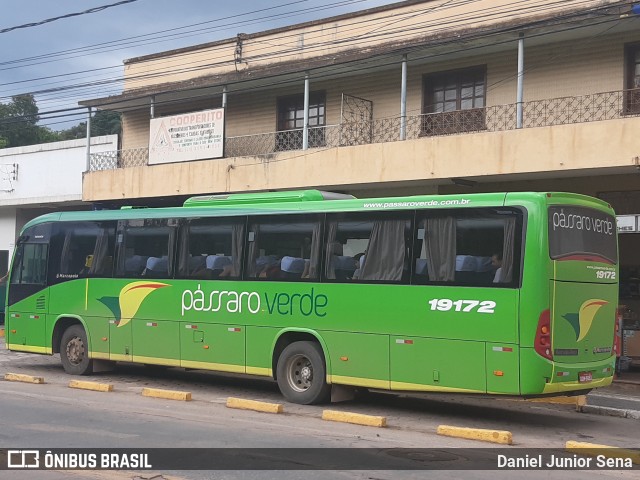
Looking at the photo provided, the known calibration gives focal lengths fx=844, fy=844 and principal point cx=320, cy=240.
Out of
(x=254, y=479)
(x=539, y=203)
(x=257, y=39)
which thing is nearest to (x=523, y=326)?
(x=539, y=203)

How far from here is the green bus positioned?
36.2ft

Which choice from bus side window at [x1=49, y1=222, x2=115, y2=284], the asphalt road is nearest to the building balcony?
the asphalt road

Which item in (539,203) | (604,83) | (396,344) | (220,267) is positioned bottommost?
(396,344)

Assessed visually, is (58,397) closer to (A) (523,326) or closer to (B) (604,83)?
(A) (523,326)

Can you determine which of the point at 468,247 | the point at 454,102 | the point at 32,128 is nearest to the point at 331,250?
the point at 468,247

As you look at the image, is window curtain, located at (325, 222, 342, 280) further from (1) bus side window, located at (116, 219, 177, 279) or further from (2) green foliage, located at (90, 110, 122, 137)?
(2) green foliage, located at (90, 110, 122, 137)

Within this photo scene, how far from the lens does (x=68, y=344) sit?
17.0m

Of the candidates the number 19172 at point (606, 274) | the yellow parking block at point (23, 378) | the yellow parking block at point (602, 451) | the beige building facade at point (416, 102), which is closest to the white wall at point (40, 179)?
the beige building facade at point (416, 102)

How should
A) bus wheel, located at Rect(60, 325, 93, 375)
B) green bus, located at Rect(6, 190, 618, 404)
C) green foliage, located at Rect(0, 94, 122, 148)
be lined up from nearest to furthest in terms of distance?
Result: green bus, located at Rect(6, 190, 618, 404) → bus wheel, located at Rect(60, 325, 93, 375) → green foliage, located at Rect(0, 94, 122, 148)

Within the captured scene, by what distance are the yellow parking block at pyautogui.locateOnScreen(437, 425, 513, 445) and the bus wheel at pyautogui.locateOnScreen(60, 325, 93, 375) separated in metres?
8.61

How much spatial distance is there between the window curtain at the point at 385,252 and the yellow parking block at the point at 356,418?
204cm

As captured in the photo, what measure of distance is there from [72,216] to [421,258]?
829 centimetres

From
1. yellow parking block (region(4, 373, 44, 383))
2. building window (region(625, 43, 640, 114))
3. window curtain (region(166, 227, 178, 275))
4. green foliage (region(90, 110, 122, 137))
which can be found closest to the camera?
window curtain (region(166, 227, 178, 275))

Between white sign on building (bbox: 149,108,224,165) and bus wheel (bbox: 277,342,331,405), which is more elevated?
white sign on building (bbox: 149,108,224,165)
